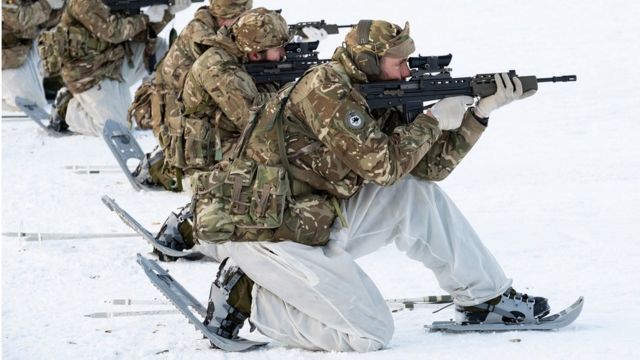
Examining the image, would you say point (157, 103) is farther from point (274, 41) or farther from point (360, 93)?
point (360, 93)

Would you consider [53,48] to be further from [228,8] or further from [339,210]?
[339,210]

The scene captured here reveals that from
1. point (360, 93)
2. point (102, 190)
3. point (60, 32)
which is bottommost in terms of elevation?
point (102, 190)

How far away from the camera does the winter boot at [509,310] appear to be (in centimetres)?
586

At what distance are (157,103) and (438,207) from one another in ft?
11.8

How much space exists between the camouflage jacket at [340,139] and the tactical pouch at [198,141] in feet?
8.29

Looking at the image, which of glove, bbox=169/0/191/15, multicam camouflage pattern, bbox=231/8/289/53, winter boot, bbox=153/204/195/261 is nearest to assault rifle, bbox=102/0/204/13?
glove, bbox=169/0/191/15

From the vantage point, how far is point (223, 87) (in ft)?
25.9

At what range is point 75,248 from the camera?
815 cm

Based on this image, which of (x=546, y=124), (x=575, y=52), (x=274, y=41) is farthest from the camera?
(x=575, y=52)

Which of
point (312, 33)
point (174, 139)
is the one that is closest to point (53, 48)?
point (312, 33)

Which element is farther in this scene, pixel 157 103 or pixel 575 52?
pixel 575 52

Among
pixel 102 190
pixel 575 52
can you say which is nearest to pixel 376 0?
pixel 575 52

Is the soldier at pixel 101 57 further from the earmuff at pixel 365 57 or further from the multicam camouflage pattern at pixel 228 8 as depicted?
the earmuff at pixel 365 57

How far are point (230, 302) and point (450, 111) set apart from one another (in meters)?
1.18
